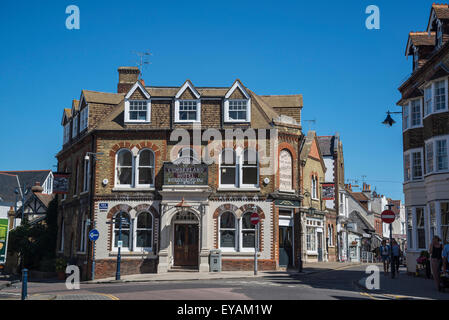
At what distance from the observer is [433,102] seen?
25.1 metres

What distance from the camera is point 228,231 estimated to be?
29.8m

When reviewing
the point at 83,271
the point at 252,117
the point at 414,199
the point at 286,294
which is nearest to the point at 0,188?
the point at 83,271

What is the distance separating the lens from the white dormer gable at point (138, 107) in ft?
102

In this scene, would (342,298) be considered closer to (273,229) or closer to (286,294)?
(286,294)

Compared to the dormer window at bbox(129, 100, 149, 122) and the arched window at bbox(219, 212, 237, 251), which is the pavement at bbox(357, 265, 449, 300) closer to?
the arched window at bbox(219, 212, 237, 251)

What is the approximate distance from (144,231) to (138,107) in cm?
744

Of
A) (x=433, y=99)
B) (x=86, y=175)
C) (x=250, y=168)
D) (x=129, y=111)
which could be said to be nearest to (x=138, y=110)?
(x=129, y=111)

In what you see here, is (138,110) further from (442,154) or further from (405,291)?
(405,291)

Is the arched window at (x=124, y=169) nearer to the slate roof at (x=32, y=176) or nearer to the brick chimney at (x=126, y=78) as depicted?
the brick chimney at (x=126, y=78)

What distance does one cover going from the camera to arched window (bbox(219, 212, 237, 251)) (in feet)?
97.5

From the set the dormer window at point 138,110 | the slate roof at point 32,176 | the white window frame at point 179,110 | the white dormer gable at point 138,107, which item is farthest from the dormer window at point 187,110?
the slate roof at point 32,176

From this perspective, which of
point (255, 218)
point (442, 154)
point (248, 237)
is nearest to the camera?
point (442, 154)

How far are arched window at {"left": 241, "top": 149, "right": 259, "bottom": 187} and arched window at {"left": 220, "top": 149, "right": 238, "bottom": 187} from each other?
1.75ft

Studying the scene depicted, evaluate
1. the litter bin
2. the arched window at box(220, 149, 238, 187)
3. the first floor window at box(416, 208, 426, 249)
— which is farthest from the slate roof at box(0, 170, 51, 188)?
the first floor window at box(416, 208, 426, 249)
